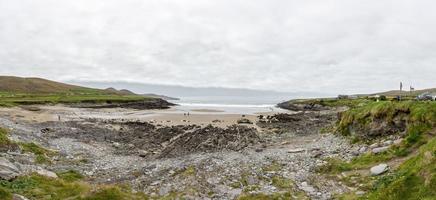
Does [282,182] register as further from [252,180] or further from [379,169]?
[379,169]

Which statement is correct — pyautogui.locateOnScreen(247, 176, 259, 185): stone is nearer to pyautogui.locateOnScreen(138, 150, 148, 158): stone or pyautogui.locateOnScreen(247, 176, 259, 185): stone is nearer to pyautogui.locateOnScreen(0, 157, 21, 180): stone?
pyautogui.locateOnScreen(0, 157, 21, 180): stone

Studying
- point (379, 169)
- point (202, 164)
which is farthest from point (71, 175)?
point (379, 169)

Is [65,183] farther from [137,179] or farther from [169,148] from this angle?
[169,148]

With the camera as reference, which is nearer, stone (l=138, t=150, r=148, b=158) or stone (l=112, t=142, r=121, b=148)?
stone (l=138, t=150, r=148, b=158)

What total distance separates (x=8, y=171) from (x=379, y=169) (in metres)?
20.3

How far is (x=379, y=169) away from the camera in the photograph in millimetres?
20234

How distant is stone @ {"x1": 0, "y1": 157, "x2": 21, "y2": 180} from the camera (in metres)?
18.1

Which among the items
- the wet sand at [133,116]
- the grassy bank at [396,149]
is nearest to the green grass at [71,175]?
the grassy bank at [396,149]

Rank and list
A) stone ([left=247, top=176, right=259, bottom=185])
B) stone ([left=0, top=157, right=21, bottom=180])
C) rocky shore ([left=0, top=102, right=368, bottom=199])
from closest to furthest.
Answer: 1. stone ([left=0, top=157, right=21, bottom=180])
2. rocky shore ([left=0, top=102, right=368, bottom=199])
3. stone ([left=247, top=176, right=259, bottom=185])

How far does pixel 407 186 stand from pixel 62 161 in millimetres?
24252

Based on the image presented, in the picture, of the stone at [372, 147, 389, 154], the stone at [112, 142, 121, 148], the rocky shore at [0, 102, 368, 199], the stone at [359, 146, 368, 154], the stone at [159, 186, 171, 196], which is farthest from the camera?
the stone at [112, 142, 121, 148]

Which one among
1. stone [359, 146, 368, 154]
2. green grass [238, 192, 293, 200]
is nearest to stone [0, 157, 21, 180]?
green grass [238, 192, 293, 200]

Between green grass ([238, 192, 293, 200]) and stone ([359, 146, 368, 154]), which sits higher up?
stone ([359, 146, 368, 154])

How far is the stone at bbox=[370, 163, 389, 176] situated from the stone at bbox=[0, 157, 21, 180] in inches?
764
